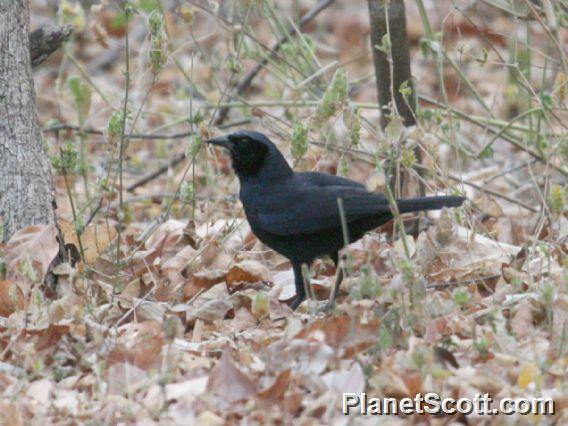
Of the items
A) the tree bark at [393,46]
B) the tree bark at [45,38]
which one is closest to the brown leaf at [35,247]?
the tree bark at [45,38]

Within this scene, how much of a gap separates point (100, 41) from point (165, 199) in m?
1.86

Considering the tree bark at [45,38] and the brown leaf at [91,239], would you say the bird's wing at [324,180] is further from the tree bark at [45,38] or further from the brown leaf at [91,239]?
the tree bark at [45,38]

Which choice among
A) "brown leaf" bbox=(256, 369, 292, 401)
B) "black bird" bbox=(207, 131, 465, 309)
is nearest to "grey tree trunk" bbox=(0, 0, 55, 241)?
"black bird" bbox=(207, 131, 465, 309)

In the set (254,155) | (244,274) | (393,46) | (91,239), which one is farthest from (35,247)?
(393,46)

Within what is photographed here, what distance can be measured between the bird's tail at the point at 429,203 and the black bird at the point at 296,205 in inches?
7.9

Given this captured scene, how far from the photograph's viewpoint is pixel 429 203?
4363mm

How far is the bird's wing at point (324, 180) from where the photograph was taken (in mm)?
4891

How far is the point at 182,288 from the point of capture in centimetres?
485

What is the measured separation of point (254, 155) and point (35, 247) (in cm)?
111

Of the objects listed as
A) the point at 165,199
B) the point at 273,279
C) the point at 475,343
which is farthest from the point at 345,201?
the point at 165,199

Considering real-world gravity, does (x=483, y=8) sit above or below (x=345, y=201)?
above

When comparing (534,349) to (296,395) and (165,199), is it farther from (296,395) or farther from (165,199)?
(165,199)

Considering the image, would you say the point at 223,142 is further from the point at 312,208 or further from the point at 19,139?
the point at 19,139

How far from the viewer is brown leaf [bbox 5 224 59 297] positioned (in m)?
4.50
